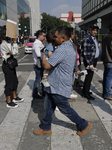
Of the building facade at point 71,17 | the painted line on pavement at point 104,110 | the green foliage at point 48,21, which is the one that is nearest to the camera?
the painted line on pavement at point 104,110

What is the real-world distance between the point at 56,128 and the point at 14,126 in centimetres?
79

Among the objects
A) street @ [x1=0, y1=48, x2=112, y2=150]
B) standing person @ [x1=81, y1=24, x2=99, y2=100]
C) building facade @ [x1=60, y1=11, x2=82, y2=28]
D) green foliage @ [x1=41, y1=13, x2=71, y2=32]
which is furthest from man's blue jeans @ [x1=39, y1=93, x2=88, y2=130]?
building facade @ [x1=60, y1=11, x2=82, y2=28]

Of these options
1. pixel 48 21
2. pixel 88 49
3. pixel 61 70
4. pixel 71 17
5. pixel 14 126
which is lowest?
pixel 14 126

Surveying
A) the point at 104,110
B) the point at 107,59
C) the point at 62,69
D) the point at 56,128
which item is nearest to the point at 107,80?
the point at 107,59

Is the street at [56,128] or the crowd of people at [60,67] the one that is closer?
the crowd of people at [60,67]

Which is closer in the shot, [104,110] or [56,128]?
[56,128]

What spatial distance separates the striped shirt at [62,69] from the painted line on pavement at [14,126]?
106cm

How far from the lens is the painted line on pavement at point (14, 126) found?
2.55 meters

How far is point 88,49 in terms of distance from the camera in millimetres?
3961

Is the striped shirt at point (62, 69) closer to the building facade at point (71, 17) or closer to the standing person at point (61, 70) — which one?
the standing person at point (61, 70)

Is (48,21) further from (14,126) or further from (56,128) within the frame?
(56,128)

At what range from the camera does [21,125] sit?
3.07 meters

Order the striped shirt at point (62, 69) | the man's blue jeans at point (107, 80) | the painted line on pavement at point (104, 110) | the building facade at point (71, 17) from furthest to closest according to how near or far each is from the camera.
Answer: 1. the building facade at point (71, 17)
2. the man's blue jeans at point (107, 80)
3. the painted line on pavement at point (104, 110)
4. the striped shirt at point (62, 69)

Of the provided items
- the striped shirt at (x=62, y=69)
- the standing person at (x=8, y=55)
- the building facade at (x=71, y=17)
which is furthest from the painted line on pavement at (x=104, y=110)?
the building facade at (x=71, y=17)
